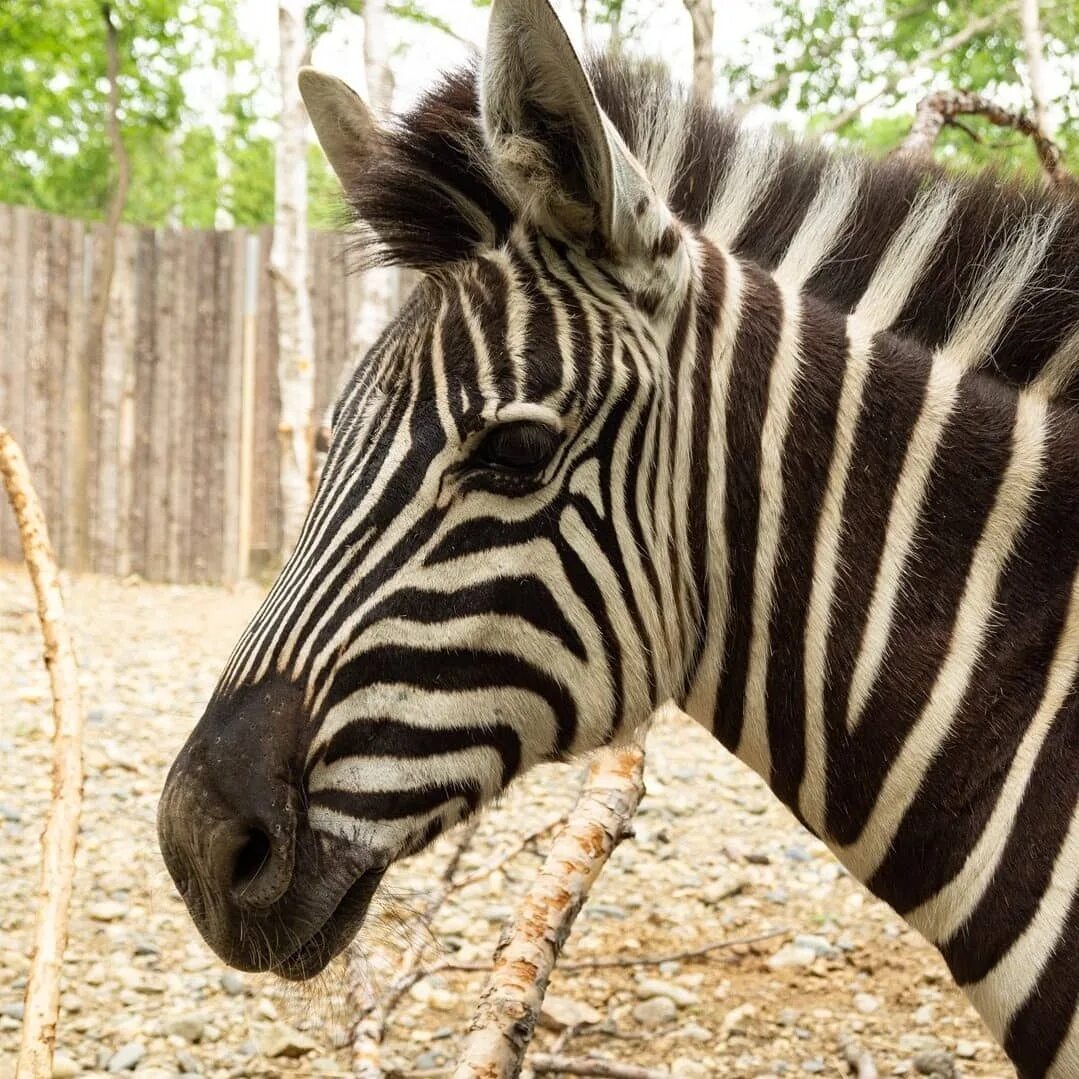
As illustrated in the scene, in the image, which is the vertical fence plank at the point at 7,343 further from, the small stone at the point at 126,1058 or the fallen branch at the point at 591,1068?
the fallen branch at the point at 591,1068

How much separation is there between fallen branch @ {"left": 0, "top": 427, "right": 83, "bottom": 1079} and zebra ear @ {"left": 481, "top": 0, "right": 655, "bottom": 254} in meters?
2.46

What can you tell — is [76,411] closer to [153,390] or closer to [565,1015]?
[153,390]

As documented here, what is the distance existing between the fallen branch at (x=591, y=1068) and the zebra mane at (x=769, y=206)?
2.71 meters

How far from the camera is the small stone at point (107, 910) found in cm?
538

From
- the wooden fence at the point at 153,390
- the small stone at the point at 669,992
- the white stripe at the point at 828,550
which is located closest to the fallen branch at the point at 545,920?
the small stone at the point at 669,992

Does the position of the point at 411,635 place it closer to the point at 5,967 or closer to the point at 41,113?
→ the point at 5,967

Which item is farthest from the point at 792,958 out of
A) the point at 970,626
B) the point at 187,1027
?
the point at 970,626

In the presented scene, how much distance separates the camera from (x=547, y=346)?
2.14 metres

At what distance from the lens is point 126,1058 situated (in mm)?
4203

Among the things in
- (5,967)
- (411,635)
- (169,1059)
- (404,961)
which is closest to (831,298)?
(411,635)

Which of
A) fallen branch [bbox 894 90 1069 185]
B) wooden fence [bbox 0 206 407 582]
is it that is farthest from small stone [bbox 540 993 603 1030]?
wooden fence [bbox 0 206 407 582]

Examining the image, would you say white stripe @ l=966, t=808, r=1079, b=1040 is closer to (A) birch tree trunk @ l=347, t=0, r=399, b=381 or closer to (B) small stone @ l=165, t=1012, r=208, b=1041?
(B) small stone @ l=165, t=1012, r=208, b=1041

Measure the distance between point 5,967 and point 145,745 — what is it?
3.25 meters

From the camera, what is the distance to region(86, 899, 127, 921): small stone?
5.38 metres
